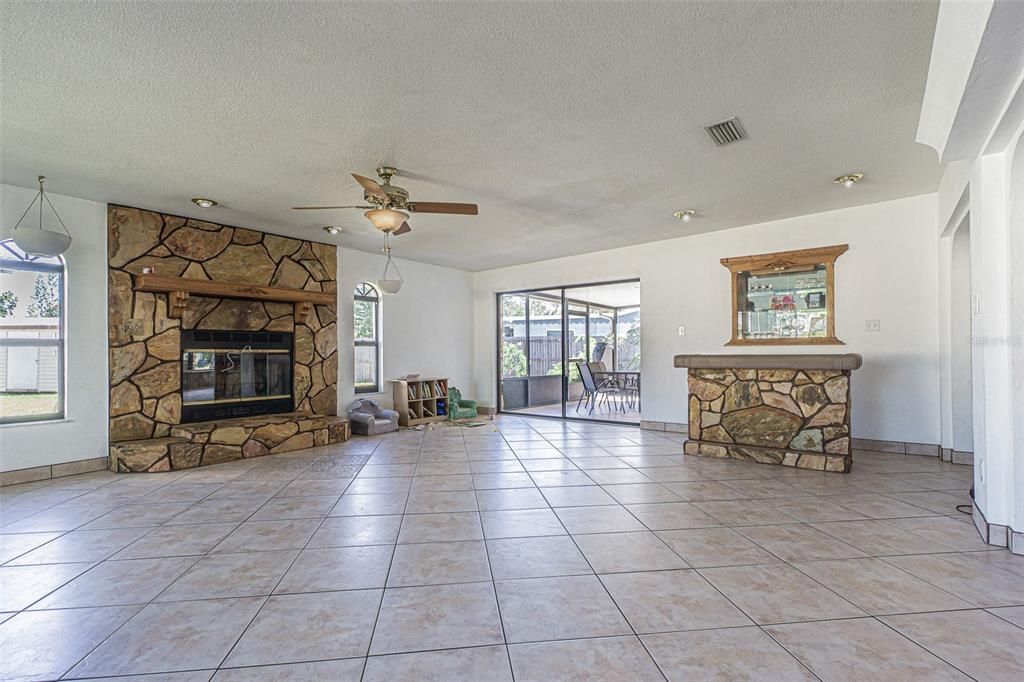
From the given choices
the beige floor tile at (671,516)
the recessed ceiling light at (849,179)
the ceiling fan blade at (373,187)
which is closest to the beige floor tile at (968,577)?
the beige floor tile at (671,516)

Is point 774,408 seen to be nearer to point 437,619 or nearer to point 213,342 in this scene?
point 437,619

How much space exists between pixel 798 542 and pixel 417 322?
6.11m

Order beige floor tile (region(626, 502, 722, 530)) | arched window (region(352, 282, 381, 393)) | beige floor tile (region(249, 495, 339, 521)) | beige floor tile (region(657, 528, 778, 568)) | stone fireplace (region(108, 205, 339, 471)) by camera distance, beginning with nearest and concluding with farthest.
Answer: beige floor tile (region(657, 528, 778, 568)), beige floor tile (region(626, 502, 722, 530)), beige floor tile (region(249, 495, 339, 521)), stone fireplace (region(108, 205, 339, 471)), arched window (region(352, 282, 381, 393))

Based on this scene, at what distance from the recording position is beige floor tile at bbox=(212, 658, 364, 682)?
165cm

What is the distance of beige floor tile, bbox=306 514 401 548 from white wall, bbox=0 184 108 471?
3.18m

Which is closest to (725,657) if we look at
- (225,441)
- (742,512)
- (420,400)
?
(742,512)

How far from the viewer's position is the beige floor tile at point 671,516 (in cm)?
306

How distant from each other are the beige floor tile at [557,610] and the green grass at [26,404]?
4805 millimetres

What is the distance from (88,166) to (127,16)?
7.69 feet

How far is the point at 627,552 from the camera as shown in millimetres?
2654

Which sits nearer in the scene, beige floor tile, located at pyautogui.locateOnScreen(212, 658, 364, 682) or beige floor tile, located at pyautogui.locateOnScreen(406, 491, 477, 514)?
beige floor tile, located at pyautogui.locateOnScreen(212, 658, 364, 682)

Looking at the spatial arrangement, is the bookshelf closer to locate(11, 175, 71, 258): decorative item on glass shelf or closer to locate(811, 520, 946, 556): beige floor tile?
locate(11, 175, 71, 258): decorative item on glass shelf

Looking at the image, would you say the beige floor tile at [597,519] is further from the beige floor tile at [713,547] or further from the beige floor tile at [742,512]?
the beige floor tile at [742,512]

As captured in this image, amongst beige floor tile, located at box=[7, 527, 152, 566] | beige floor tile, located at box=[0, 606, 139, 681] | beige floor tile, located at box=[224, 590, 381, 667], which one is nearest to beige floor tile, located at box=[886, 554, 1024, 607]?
beige floor tile, located at box=[224, 590, 381, 667]
